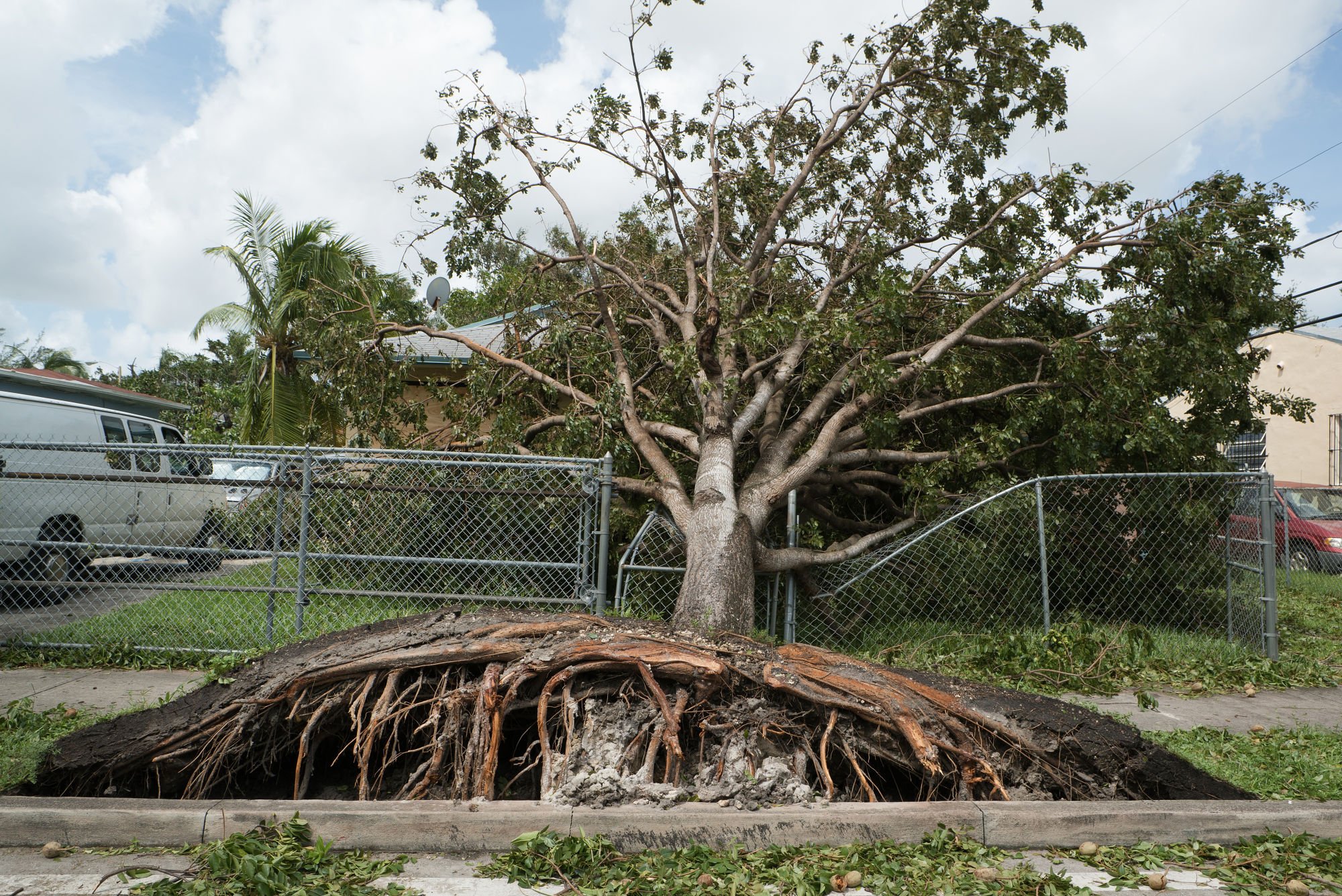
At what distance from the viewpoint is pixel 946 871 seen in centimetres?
362

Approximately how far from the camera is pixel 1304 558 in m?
15.2

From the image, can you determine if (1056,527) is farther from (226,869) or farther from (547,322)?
(226,869)

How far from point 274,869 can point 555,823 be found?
1.07 metres

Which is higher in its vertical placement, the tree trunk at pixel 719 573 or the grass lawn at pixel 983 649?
the tree trunk at pixel 719 573

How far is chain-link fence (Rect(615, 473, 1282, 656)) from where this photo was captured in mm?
8070

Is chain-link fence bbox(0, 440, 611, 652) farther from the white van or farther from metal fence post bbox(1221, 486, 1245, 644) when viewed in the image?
metal fence post bbox(1221, 486, 1245, 644)

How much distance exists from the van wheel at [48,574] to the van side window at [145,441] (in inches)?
57.1

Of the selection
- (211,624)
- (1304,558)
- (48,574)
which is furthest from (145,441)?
(1304,558)

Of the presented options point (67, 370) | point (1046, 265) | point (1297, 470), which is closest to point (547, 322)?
point (1046, 265)

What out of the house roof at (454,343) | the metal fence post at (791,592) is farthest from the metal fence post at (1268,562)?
the house roof at (454,343)

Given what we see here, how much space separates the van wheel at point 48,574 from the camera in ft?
26.1

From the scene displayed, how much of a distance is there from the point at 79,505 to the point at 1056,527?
410 inches

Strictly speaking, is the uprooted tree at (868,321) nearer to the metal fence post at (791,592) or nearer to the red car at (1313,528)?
the metal fence post at (791,592)

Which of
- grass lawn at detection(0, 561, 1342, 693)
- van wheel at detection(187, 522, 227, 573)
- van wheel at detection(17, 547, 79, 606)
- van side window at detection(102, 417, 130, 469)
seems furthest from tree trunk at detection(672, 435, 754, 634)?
van side window at detection(102, 417, 130, 469)
